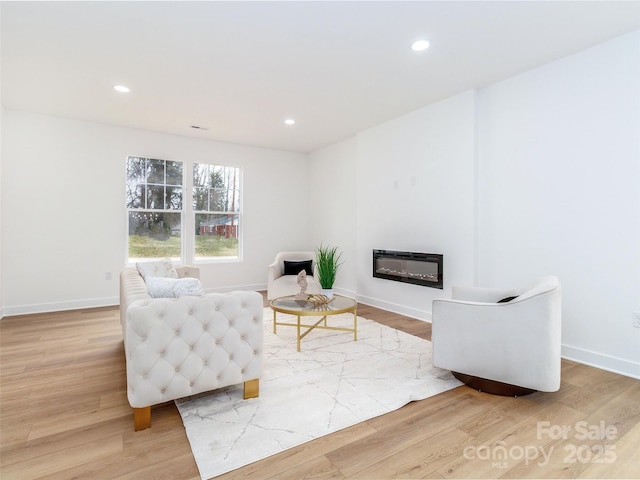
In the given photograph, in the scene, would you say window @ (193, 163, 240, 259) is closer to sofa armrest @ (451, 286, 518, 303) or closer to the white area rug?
the white area rug

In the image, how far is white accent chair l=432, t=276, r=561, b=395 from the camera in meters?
2.14

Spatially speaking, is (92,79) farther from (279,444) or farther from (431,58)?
(279,444)

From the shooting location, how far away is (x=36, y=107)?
4289mm

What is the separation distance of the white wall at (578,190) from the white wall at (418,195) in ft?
0.98

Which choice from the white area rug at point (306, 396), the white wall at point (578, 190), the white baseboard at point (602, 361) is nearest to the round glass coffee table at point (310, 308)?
the white area rug at point (306, 396)

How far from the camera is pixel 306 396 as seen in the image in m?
2.31

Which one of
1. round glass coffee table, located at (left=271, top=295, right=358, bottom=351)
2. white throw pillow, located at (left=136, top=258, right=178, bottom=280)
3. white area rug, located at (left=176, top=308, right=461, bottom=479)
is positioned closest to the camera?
white area rug, located at (left=176, top=308, right=461, bottom=479)

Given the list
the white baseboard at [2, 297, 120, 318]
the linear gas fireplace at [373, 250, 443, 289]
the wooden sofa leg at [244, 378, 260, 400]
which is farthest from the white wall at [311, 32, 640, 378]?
the white baseboard at [2, 297, 120, 318]

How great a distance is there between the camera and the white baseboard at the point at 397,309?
4.26 m

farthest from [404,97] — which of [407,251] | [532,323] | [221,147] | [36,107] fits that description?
[36,107]

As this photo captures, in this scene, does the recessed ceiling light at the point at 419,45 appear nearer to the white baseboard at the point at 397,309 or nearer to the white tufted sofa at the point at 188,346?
the white tufted sofa at the point at 188,346

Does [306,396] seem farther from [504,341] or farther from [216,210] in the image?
[216,210]

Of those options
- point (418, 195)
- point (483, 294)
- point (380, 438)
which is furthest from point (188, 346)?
point (418, 195)

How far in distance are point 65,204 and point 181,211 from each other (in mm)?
1550
